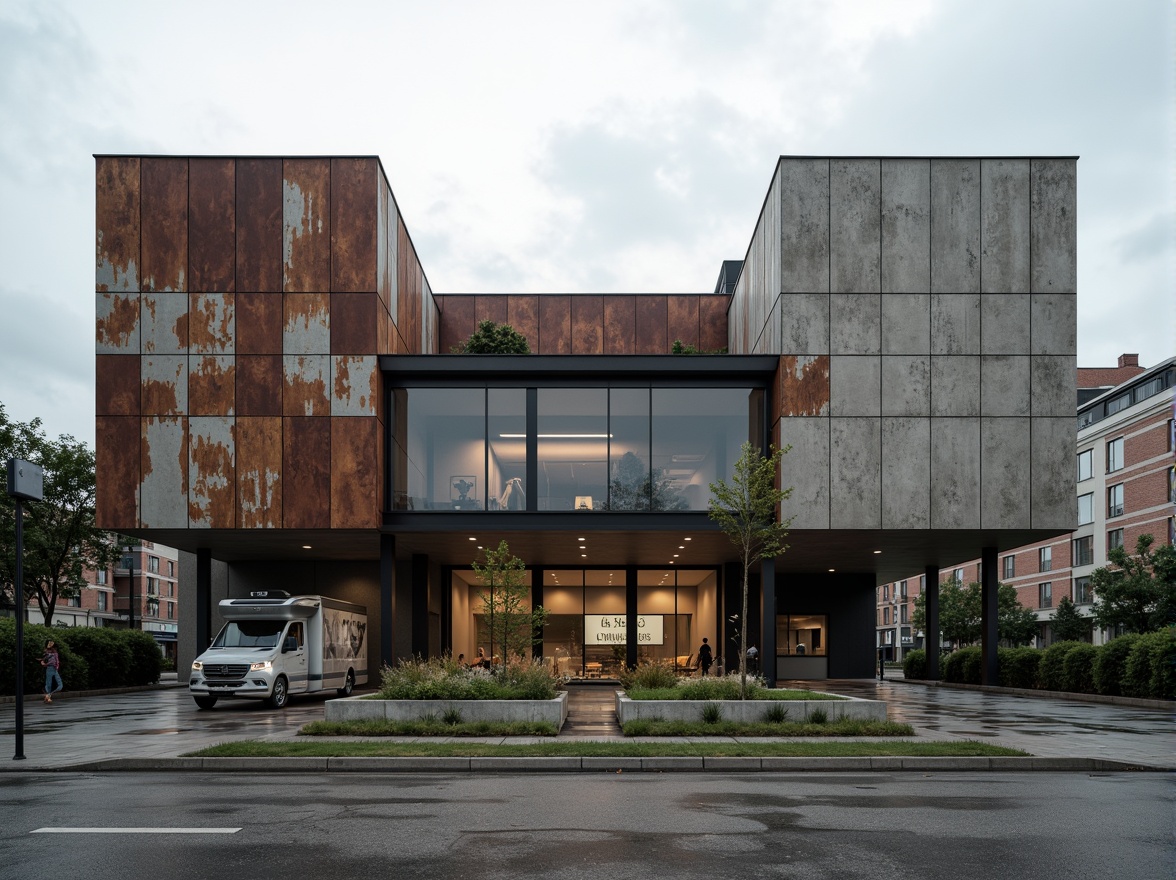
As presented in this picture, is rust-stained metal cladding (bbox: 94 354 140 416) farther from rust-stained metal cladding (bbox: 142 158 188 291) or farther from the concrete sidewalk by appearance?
the concrete sidewalk

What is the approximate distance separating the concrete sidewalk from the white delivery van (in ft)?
2.11

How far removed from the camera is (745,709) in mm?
17812

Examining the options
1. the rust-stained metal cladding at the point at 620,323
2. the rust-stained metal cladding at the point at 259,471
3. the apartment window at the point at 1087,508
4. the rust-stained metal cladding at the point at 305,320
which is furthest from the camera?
the apartment window at the point at 1087,508

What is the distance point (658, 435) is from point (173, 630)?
98.2m

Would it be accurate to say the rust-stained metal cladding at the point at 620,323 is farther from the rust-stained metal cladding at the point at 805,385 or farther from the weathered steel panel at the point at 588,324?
the rust-stained metal cladding at the point at 805,385

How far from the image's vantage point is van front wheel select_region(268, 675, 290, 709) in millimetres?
24859

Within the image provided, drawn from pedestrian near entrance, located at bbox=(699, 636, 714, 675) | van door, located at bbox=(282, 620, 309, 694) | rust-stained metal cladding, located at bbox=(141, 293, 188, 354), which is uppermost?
rust-stained metal cladding, located at bbox=(141, 293, 188, 354)

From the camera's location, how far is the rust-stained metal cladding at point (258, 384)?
89.4 ft

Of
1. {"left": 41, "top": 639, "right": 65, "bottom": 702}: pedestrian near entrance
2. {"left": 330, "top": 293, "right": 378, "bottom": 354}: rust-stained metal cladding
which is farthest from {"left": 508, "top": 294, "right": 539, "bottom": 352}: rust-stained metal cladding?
{"left": 41, "top": 639, "right": 65, "bottom": 702}: pedestrian near entrance

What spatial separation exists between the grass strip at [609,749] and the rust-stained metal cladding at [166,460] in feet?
45.3

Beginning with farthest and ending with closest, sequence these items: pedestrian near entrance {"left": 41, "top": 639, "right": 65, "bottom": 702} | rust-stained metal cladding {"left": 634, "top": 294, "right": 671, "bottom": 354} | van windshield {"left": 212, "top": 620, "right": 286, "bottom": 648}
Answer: rust-stained metal cladding {"left": 634, "top": 294, "right": 671, "bottom": 354}, pedestrian near entrance {"left": 41, "top": 639, "right": 65, "bottom": 702}, van windshield {"left": 212, "top": 620, "right": 286, "bottom": 648}

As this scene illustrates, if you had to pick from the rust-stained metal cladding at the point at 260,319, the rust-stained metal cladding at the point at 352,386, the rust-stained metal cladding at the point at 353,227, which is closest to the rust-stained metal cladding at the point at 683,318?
the rust-stained metal cladding at the point at 353,227

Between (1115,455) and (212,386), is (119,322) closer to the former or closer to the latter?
(212,386)

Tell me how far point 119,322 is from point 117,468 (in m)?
4.03
